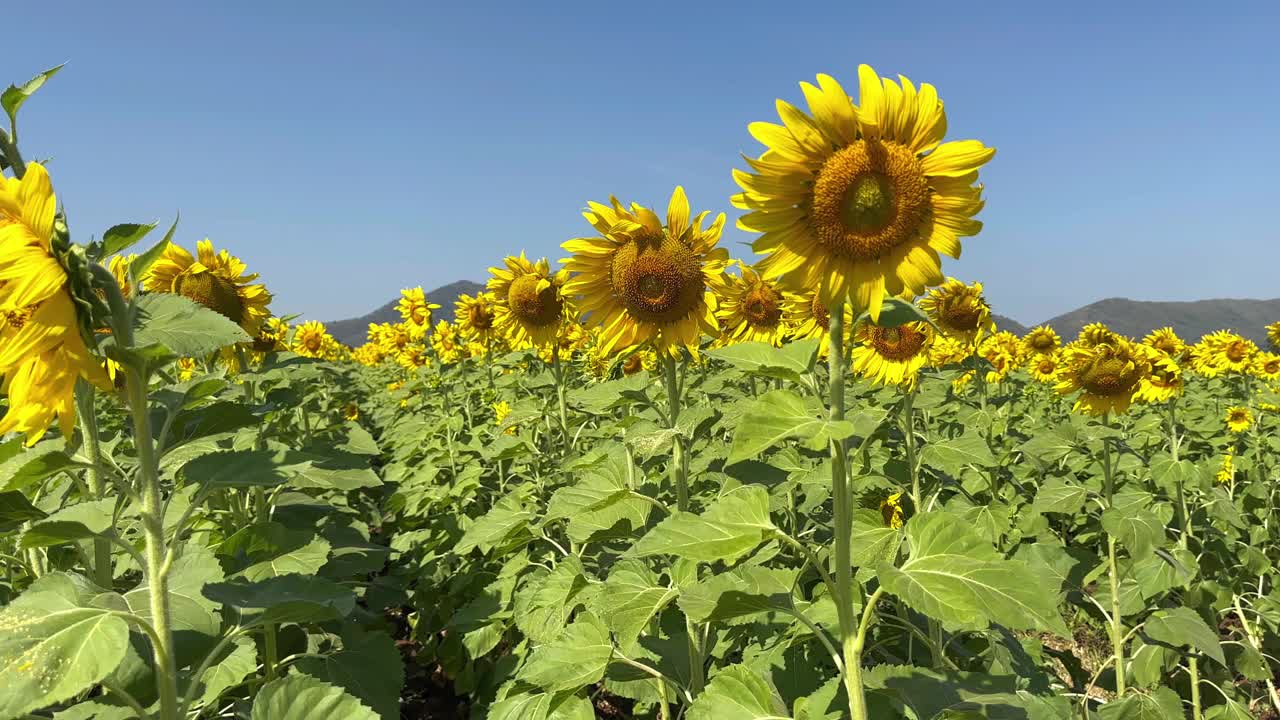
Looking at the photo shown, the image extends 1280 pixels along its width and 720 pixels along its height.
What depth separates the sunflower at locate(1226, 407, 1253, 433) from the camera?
8727 mm

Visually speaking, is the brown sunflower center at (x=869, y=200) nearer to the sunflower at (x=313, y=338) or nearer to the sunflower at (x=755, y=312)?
the sunflower at (x=755, y=312)

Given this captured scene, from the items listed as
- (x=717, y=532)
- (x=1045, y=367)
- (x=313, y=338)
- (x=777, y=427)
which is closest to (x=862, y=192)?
(x=777, y=427)

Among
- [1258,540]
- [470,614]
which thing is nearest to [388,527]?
[470,614]

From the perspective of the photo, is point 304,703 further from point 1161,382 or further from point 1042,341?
point 1042,341

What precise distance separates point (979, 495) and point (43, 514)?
5778 millimetres

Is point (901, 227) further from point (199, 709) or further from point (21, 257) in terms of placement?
point (199, 709)

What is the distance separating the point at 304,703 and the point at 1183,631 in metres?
3.86

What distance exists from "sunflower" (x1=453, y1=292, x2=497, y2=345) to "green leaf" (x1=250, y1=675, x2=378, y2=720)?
5.75 m

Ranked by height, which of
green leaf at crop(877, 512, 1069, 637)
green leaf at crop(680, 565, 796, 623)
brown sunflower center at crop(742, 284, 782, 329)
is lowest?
green leaf at crop(680, 565, 796, 623)

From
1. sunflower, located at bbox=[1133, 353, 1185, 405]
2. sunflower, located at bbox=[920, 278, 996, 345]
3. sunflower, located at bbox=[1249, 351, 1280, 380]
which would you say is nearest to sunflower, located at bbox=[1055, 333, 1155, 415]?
sunflower, located at bbox=[1133, 353, 1185, 405]

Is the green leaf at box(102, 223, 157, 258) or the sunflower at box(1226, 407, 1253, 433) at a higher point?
the green leaf at box(102, 223, 157, 258)

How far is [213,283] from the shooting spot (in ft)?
13.1

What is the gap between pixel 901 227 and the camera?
196cm

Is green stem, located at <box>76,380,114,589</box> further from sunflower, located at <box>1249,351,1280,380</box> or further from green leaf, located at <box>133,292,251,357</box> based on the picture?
sunflower, located at <box>1249,351,1280,380</box>
